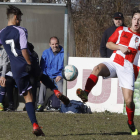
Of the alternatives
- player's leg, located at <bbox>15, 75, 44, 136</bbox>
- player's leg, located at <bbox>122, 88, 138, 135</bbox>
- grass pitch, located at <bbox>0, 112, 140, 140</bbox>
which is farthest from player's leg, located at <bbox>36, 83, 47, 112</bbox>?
player's leg, located at <bbox>15, 75, 44, 136</bbox>

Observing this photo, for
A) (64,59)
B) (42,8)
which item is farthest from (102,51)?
(42,8)

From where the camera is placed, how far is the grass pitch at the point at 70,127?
5.98m

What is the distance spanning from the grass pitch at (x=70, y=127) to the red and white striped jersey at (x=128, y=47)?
1235mm

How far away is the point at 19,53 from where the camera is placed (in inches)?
226

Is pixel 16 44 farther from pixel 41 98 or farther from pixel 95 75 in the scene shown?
pixel 41 98

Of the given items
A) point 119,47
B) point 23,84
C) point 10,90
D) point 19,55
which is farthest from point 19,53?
point 10,90

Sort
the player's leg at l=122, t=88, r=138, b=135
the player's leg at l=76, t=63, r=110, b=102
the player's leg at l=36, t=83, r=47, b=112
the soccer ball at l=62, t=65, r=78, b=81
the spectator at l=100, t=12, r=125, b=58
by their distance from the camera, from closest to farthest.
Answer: the player's leg at l=76, t=63, r=110, b=102 < the player's leg at l=122, t=88, r=138, b=135 < the soccer ball at l=62, t=65, r=78, b=81 < the spectator at l=100, t=12, r=125, b=58 < the player's leg at l=36, t=83, r=47, b=112

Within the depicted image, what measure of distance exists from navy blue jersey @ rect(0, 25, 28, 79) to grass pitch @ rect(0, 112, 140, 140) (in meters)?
1.11

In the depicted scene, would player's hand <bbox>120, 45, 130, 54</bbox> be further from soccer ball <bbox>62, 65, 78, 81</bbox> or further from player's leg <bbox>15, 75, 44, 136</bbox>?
player's leg <bbox>15, 75, 44, 136</bbox>

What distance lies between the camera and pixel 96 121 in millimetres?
7957

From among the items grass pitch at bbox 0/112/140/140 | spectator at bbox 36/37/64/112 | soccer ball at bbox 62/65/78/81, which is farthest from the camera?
spectator at bbox 36/37/64/112

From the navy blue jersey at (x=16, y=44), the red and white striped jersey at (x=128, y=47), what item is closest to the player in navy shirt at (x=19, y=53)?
the navy blue jersey at (x=16, y=44)

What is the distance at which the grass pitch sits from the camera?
5.98m

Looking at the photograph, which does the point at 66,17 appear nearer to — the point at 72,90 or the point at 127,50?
the point at 72,90
